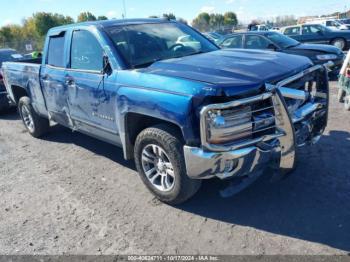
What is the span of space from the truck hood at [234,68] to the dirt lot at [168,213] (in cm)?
128

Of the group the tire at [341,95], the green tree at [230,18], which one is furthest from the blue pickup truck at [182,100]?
the green tree at [230,18]

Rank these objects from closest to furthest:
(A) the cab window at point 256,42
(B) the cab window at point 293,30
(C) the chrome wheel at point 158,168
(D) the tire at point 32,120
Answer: (C) the chrome wheel at point 158,168 < (D) the tire at point 32,120 < (A) the cab window at point 256,42 < (B) the cab window at point 293,30

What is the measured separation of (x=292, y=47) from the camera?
994cm

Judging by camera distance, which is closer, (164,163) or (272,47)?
(164,163)

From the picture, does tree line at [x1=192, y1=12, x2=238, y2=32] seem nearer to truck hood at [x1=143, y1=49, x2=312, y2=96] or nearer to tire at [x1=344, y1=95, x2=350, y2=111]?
tire at [x1=344, y1=95, x2=350, y2=111]

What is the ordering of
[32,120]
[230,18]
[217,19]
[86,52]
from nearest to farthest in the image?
[86,52] → [32,120] → [217,19] → [230,18]

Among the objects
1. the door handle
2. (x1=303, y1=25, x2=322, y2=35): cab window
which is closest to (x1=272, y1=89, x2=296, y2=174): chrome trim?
the door handle

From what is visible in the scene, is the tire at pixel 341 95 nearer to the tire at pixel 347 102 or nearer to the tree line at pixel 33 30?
the tire at pixel 347 102

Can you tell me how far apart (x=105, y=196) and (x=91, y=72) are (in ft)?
4.91

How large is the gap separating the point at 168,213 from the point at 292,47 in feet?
25.7

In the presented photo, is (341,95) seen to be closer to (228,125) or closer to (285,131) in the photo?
(285,131)

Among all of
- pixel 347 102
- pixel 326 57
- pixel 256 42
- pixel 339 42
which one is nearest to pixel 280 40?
pixel 256 42

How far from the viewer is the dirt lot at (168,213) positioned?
122 inches

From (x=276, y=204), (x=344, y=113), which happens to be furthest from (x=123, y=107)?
(x=344, y=113)
